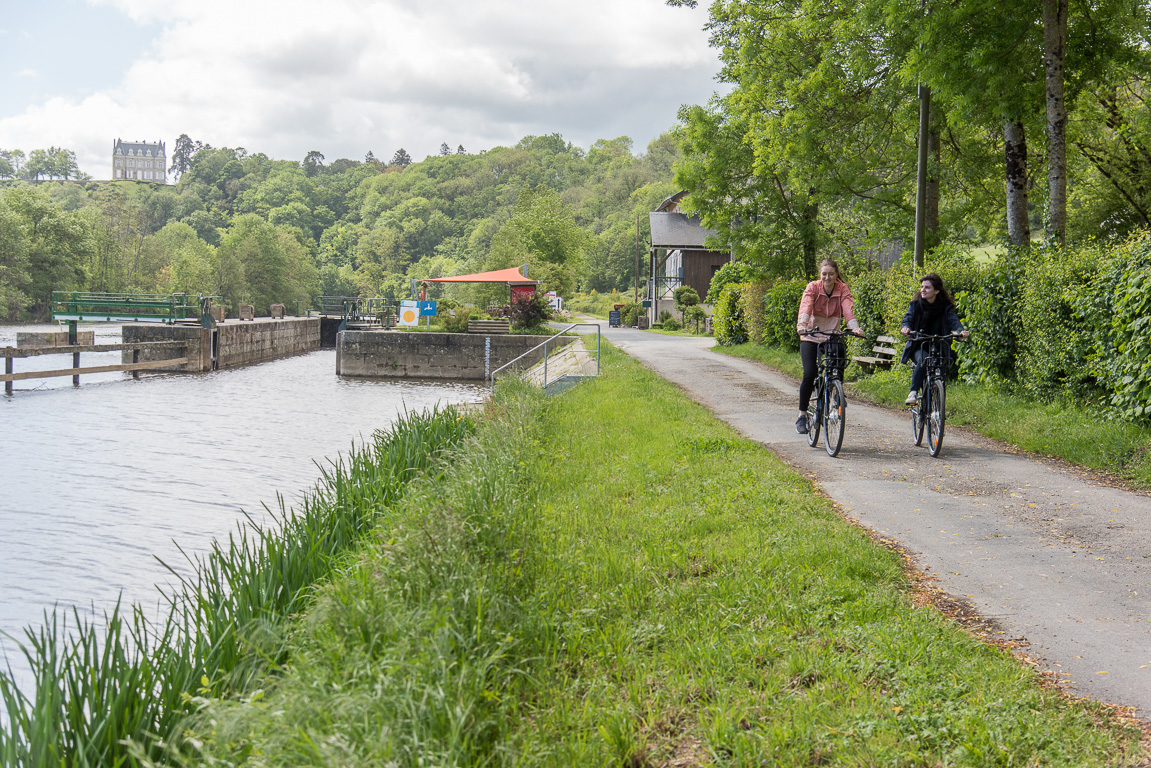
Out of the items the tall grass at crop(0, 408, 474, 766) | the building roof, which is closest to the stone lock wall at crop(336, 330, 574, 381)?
the building roof

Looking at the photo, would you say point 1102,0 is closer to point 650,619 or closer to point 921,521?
point 921,521

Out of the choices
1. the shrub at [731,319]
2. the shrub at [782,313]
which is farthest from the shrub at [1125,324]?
the shrub at [731,319]

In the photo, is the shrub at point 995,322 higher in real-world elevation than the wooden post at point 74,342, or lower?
higher

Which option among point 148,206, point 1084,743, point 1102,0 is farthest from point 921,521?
point 148,206

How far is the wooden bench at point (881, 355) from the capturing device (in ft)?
52.9

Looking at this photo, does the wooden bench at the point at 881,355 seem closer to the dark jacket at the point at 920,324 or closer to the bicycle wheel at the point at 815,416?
the dark jacket at the point at 920,324

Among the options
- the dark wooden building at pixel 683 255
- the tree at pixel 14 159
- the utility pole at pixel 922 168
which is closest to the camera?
the utility pole at pixel 922 168

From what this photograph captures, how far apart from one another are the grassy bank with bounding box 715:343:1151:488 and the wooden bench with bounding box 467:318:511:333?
29.5 metres

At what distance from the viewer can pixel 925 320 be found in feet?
30.3

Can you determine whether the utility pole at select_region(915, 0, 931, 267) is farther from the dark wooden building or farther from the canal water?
the dark wooden building

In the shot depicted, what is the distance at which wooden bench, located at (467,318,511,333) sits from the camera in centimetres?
4188

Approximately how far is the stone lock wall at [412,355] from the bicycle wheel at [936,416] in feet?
106

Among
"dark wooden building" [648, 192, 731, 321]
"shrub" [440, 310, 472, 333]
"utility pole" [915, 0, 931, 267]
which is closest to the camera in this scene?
"utility pole" [915, 0, 931, 267]

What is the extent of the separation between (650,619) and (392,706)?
5.33 ft
